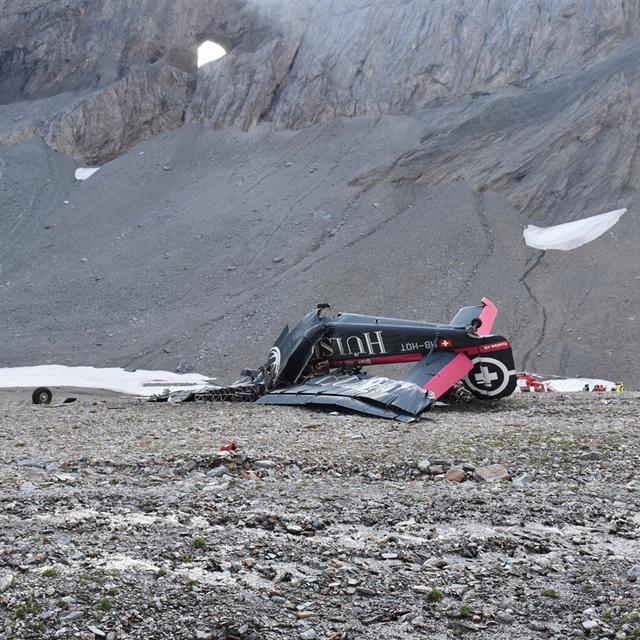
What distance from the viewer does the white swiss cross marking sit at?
22.2 meters

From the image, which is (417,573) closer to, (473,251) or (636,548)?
(636,548)

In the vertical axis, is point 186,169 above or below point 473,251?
above

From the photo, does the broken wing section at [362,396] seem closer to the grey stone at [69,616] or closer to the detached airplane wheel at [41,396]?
the detached airplane wheel at [41,396]

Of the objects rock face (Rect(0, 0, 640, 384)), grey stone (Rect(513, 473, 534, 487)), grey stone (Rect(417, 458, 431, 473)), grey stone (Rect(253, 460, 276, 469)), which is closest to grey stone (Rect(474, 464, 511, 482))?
grey stone (Rect(513, 473, 534, 487))

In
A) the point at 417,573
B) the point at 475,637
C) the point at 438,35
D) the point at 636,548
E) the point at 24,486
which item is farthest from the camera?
the point at 438,35

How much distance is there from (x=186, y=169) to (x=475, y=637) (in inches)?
2741

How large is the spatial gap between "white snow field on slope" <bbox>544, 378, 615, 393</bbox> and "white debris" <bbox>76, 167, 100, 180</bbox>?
161ft

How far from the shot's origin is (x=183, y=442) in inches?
583

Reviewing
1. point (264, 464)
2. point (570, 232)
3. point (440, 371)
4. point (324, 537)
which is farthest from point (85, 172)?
point (324, 537)

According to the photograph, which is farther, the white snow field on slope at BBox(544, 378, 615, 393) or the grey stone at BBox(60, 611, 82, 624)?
the white snow field on slope at BBox(544, 378, 615, 393)

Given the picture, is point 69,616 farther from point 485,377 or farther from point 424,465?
point 485,377

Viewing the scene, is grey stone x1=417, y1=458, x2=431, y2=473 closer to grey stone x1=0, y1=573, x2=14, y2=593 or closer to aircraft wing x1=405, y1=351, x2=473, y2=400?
grey stone x1=0, y1=573, x2=14, y2=593

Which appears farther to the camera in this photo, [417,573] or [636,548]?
[636,548]

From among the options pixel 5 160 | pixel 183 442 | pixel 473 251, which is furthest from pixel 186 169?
pixel 183 442
